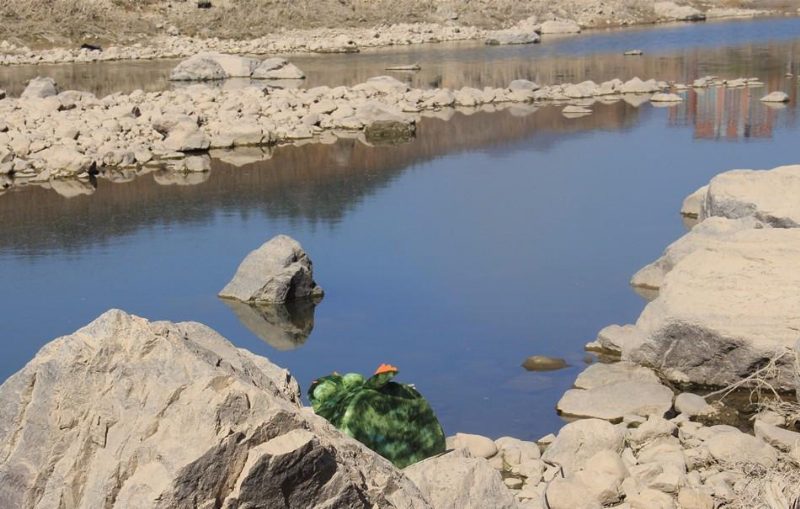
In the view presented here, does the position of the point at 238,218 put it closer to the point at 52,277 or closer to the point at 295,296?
the point at 52,277

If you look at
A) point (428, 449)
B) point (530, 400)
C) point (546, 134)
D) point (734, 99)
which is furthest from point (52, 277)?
point (734, 99)

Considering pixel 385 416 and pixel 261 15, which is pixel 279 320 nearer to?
pixel 385 416

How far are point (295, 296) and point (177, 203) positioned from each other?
19.7 ft

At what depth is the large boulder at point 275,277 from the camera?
11.9 meters

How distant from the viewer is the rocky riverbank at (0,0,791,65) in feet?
150

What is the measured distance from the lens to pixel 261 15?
52.6m

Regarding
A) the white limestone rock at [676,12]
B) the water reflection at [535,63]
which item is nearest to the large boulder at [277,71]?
the water reflection at [535,63]

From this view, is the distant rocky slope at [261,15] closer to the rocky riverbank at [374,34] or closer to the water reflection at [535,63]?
the rocky riverbank at [374,34]

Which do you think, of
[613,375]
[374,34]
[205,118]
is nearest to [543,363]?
[613,375]

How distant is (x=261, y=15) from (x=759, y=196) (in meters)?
43.0

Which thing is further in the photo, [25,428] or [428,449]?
[428,449]

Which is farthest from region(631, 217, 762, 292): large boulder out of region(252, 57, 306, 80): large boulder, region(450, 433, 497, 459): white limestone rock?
region(252, 57, 306, 80): large boulder

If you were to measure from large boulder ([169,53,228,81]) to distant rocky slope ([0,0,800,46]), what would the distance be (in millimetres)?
13334

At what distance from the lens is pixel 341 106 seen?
25.0 m
